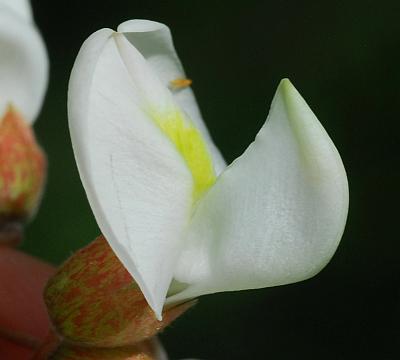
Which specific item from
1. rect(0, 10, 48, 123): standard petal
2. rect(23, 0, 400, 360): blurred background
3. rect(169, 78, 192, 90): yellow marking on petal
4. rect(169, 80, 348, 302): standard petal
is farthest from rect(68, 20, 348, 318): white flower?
rect(23, 0, 400, 360): blurred background

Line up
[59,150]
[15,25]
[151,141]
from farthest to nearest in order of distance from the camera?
[59,150], [15,25], [151,141]

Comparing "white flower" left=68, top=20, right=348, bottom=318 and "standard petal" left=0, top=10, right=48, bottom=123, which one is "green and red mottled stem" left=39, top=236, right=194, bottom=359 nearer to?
"white flower" left=68, top=20, right=348, bottom=318

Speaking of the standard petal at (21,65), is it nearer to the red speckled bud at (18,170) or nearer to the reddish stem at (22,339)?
the red speckled bud at (18,170)

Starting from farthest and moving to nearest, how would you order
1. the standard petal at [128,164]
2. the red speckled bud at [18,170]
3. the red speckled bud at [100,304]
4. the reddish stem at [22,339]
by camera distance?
the red speckled bud at [18,170] < the reddish stem at [22,339] < the red speckled bud at [100,304] < the standard petal at [128,164]

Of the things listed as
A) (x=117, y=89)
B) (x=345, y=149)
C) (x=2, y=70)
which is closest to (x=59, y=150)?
(x=345, y=149)

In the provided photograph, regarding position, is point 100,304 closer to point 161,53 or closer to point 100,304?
point 100,304

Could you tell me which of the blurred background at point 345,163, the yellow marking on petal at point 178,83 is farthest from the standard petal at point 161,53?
the blurred background at point 345,163

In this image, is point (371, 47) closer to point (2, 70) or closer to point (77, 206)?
point (77, 206)
